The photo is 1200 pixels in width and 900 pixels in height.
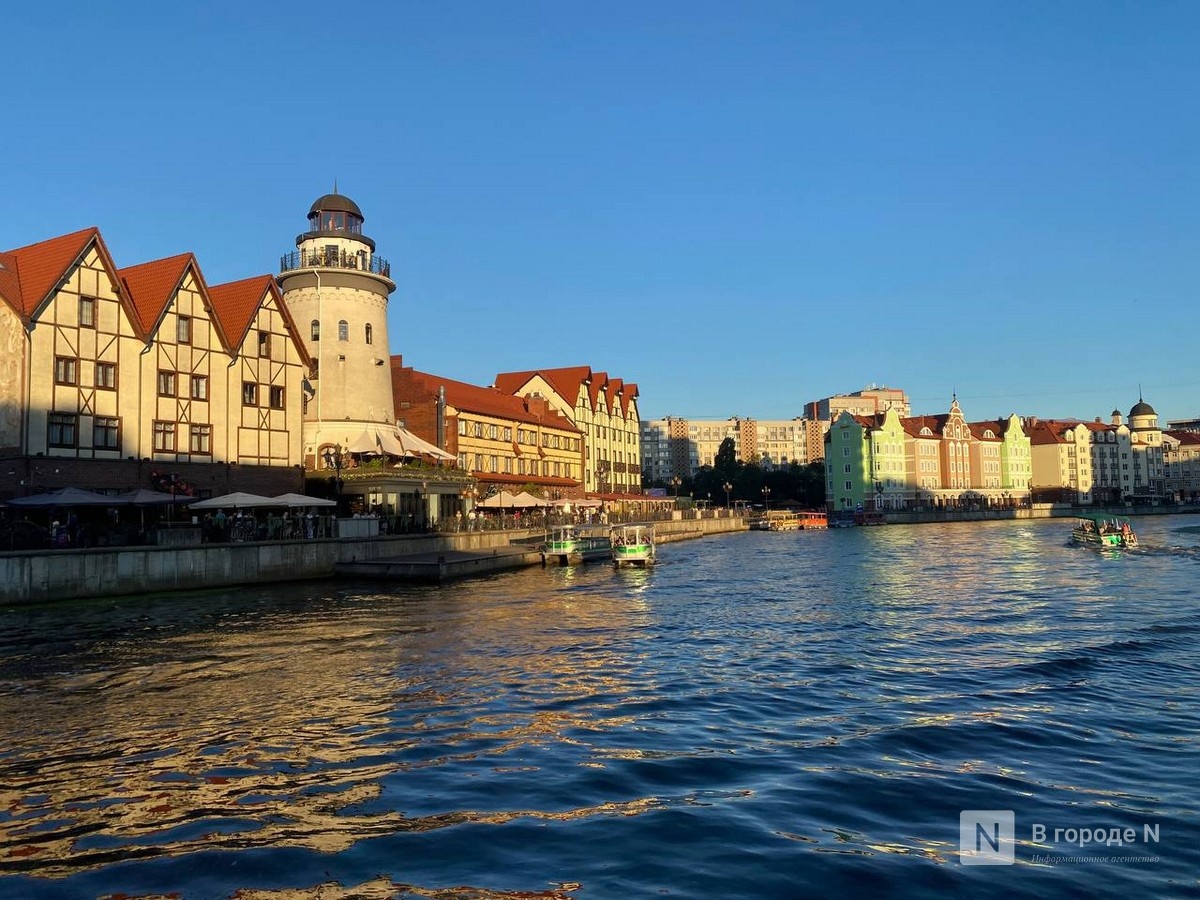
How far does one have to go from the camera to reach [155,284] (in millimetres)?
47688

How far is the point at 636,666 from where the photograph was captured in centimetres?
2203

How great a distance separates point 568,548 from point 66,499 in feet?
97.2

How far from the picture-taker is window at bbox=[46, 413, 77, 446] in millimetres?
40188

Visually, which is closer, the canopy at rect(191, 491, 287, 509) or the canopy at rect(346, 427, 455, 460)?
the canopy at rect(191, 491, 287, 509)

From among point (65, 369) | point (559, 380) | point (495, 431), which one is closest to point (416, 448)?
point (495, 431)

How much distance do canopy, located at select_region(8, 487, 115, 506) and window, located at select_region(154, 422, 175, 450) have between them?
23.5ft

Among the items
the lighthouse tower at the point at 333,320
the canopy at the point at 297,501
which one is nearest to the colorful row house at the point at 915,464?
the lighthouse tower at the point at 333,320

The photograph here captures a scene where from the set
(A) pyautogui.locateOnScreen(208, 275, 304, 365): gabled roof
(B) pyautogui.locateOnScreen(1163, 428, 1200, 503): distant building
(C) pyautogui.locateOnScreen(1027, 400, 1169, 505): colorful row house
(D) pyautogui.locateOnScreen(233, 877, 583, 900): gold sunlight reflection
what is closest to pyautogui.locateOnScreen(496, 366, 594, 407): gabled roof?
(A) pyautogui.locateOnScreen(208, 275, 304, 365): gabled roof

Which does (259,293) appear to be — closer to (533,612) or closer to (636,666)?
(533,612)

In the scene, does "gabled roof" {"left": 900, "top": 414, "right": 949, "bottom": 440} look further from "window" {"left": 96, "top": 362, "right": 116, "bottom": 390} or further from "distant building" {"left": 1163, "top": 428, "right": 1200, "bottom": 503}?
"window" {"left": 96, "top": 362, "right": 116, "bottom": 390}

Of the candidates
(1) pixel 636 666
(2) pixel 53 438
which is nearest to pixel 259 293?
(2) pixel 53 438

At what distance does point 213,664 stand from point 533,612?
13.1 m

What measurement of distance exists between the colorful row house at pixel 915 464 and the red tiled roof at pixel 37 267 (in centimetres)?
12379

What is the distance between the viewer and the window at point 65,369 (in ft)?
135
